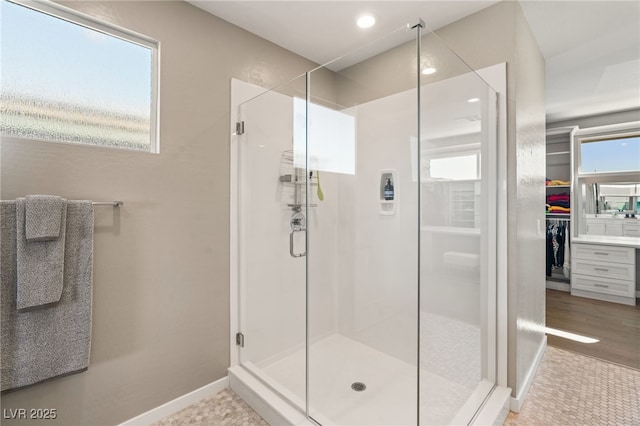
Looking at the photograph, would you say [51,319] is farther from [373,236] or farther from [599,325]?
[599,325]

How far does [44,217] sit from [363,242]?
1.82 m

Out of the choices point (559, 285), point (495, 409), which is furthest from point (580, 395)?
point (559, 285)

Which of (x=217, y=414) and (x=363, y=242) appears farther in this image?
(x=363, y=242)

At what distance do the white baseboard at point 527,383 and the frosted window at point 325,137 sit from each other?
1.82 m

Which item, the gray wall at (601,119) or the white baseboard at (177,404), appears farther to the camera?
the gray wall at (601,119)

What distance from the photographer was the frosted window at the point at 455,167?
5.47 feet

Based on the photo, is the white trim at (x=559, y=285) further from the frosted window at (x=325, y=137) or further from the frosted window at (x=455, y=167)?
the frosted window at (x=325, y=137)

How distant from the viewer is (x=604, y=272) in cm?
378

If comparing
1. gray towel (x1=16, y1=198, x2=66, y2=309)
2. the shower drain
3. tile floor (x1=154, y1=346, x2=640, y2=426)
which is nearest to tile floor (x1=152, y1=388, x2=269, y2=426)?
tile floor (x1=154, y1=346, x2=640, y2=426)

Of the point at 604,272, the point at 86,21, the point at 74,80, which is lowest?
the point at 604,272

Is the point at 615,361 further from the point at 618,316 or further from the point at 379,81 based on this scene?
the point at 379,81

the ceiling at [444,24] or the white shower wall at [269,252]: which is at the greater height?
the ceiling at [444,24]

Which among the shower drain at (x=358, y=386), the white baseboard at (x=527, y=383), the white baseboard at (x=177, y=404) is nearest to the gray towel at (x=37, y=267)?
the white baseboard at (x=177, y=404)

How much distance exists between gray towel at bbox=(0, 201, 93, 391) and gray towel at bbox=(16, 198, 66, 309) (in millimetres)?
51
